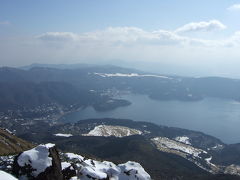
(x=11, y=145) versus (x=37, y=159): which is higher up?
(x=37, y=159)

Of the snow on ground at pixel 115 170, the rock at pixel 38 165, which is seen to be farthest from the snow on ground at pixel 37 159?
the snow on ground at pixel 115 170

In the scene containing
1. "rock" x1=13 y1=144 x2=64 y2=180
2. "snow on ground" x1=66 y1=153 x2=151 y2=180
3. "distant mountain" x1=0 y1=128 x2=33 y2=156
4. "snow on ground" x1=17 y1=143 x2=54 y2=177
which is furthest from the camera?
"distant mountain" x1=0 y1=128 x2=33 y2=156

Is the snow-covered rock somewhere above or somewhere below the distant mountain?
above

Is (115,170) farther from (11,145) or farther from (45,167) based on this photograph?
(11,145)

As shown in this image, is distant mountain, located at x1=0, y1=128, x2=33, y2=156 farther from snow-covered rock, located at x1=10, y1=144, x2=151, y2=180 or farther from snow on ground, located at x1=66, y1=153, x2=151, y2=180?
snow-covered rock, located at x1=10, y1=144, x2=151, y2=180

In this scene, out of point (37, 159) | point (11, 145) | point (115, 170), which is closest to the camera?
point (37, 159)

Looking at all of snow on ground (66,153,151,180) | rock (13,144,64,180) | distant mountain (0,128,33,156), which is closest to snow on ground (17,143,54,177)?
rock (13,144,64,180)

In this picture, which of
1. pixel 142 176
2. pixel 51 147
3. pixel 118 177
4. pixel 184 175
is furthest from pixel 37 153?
pixel 184 175

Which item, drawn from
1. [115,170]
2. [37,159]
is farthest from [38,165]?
[115,170]

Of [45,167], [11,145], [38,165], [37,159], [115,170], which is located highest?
[37,159]
